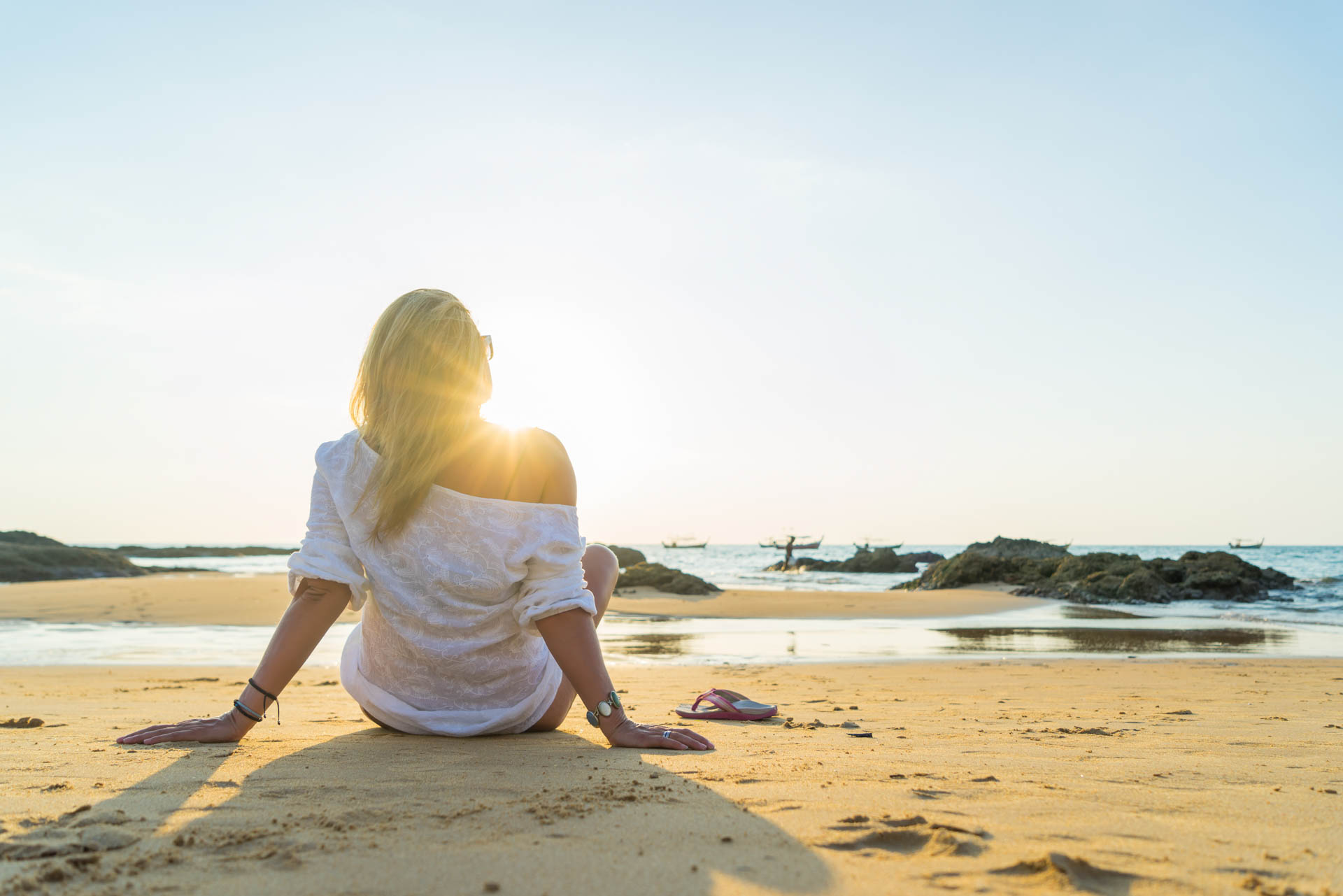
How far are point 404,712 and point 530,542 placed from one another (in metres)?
0.81

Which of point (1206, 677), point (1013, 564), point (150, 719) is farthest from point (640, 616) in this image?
point (1013, 564)

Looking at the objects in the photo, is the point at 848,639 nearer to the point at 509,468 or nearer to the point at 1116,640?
the point at 1116,640

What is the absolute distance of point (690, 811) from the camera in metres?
1.86

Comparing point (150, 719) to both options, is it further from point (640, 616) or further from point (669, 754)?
point (640, 616)

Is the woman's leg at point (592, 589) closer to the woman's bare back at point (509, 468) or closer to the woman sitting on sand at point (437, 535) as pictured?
the woman sitting on sand at point (437, 535)

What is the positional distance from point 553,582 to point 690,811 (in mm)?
914

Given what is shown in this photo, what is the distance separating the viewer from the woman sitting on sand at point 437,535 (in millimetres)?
2561

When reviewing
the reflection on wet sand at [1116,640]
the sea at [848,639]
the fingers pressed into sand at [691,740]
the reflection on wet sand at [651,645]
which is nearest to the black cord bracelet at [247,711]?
the fingers pressed into sand at [691,740]

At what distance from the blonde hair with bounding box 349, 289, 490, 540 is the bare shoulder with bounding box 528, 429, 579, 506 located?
21 cm

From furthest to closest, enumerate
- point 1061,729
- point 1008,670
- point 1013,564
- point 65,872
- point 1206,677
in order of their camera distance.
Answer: point 1013,564 < point 1008,670 < point 1206,677 < point 1061,729 < point 65,872

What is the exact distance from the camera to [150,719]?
382 cm

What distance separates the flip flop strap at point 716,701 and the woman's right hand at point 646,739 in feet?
3.73

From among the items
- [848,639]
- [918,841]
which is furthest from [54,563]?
[918,841]

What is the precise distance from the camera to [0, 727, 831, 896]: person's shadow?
4.70ft
